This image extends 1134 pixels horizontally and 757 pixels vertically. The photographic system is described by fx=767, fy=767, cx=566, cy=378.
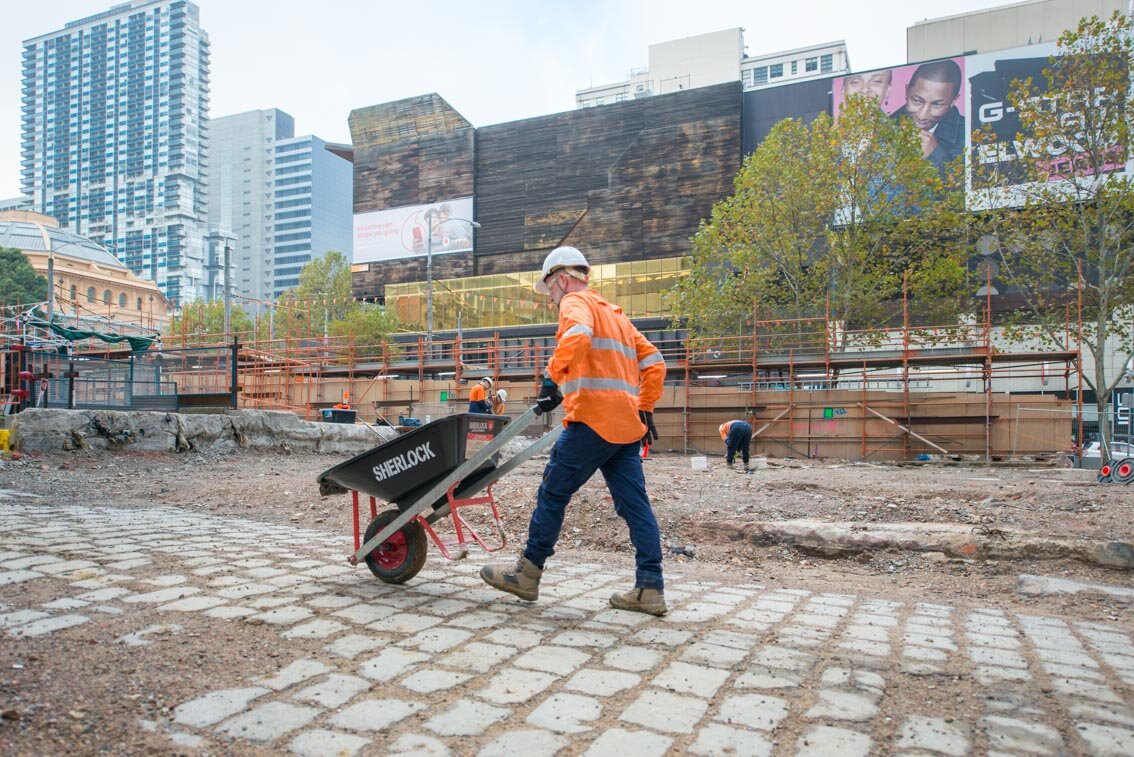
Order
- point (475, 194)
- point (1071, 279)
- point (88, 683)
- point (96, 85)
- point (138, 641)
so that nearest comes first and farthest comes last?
point (88, 683) → point (138, 641) → point (1071, 279) → point (475, 194) → point (96, 85)

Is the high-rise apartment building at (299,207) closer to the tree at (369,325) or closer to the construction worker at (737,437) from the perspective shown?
the tree at (369,325)

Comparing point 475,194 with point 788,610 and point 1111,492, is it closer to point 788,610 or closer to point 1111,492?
point 1111,492

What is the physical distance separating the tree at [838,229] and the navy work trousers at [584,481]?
21.0 m

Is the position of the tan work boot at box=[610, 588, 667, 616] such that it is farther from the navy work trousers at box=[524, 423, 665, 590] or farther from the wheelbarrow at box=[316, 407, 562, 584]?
the wheelbarrow at box=[316, 407, 562, 584]

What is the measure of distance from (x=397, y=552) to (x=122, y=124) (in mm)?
191741

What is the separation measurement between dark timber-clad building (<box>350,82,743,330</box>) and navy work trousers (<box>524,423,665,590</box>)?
3864cm

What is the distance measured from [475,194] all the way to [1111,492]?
43.7 metres

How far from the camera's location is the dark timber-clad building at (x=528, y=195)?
43031mm

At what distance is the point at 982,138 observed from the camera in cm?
2200

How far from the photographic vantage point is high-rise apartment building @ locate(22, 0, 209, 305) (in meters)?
156

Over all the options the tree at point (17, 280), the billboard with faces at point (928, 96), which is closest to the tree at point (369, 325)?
the tree at point (17, 280)

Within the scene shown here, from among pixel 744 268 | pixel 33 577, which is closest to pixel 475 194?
pixel 744 268

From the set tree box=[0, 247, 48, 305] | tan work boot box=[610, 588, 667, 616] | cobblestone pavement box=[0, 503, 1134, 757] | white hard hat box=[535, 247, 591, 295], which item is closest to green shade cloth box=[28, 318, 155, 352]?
cobblestone pavement box=[0, 503, 1134, 757]

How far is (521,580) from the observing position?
12.3ft
